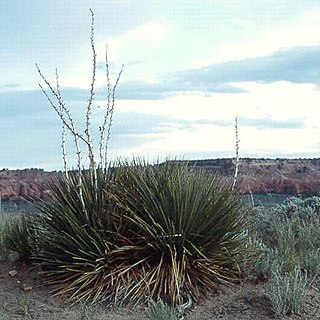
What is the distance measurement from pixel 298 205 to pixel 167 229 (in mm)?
6467

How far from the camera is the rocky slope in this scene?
23.0 m

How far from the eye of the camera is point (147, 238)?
32.6 feet

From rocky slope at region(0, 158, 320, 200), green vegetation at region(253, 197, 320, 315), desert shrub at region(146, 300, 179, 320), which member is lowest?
desert shrub at region(146, 300, 179, 320)

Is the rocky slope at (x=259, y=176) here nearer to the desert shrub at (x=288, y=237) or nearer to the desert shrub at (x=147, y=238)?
the desert shrub at (x=288, y=237)

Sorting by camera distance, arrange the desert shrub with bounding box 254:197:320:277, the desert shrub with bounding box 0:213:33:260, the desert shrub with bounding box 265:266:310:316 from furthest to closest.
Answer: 1. the desert shrub with bounding box 0:213:33:260
2. the desert shrub with bounding box 254:197:320:277
3. the desert shrub with bounding box 265:266:310:316

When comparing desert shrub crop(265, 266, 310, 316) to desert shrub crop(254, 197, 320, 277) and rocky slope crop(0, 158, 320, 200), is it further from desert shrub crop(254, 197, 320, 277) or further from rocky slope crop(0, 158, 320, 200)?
rocky slope crop(0, 158, 320, 200)

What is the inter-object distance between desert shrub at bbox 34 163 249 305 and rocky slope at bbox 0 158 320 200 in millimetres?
9085

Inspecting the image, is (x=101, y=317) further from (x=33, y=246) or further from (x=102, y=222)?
(x=33, y=246)

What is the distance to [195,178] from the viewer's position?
10555mm

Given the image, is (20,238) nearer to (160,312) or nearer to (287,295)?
(160,312)

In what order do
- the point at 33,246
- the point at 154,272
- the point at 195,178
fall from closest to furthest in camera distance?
the point at 154,272
the point at 195,178
the point at 33,246

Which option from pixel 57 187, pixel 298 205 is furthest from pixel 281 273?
pixel 298 205

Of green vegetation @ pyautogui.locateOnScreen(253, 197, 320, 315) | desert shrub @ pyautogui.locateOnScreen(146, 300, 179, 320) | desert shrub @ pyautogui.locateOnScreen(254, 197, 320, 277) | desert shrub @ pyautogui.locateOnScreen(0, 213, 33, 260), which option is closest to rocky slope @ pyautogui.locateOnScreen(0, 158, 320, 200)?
desert shrub @ pyautogui.locateOnScreen(254, 197, 320, 277)

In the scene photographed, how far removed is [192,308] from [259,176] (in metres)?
17.8
